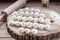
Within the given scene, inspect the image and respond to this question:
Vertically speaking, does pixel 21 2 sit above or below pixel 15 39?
above

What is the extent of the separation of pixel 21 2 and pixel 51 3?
0.61ft

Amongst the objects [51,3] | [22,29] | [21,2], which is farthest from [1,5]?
[22,29]

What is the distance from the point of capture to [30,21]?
0.78m

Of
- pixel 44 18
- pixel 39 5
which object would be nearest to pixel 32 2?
pixel 39 5

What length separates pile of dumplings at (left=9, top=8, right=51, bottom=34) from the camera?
0.72 m

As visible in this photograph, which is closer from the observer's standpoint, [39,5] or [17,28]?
[17,28]

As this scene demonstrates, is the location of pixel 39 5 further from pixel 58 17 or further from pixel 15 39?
pixel 15 39

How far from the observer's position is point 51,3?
106 cm

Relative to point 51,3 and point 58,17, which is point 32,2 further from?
point 58,17

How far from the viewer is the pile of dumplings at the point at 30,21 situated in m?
0.72

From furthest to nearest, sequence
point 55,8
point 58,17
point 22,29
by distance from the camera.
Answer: point 55,8 → point 58,17 → point 22,29

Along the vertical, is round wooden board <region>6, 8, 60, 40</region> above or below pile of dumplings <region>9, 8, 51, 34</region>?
below

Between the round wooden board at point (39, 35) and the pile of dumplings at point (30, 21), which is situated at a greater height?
the pile of dumplings at point (30, 21)

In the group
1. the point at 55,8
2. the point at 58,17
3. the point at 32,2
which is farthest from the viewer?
the point at 32,2
